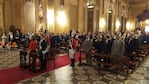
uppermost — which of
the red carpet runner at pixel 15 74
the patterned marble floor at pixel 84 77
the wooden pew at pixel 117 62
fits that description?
the wooden pew at pixel 117 62

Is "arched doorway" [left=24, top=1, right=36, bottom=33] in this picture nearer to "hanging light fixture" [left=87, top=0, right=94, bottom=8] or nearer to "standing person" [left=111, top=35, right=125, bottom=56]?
"hanging light fixture" [left=87, top=0, right=94, bottom=8]

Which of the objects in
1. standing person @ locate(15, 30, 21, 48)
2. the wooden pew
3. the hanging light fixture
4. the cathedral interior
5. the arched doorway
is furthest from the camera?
the hanging light fixture

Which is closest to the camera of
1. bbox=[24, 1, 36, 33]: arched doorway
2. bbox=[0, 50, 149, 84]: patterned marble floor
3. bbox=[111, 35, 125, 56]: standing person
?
bbox=[0, 50, 149, 84]: patterned marble floor

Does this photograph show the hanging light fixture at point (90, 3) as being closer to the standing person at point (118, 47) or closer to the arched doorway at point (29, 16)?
the arched doorway at point (29, 16)

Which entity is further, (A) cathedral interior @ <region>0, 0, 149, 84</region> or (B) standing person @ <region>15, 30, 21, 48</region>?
(B) standing person @ <region>15, 30, 21, 48</region>

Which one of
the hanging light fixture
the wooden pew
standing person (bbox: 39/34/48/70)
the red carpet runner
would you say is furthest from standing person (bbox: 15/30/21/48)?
the hanging light fixture

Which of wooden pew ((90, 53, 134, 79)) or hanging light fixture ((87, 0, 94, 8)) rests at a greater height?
hanging light fixture ((87, 0, 94, 8))

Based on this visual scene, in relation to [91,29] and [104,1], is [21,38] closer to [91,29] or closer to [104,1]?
[91,29]

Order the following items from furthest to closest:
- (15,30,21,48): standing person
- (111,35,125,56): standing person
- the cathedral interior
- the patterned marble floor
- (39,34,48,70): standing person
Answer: (15,30,21,48): standing person
(39,34,48,70): standing person
(111,35,125,56): standing person
the cathedral interior
the patterned marble floor

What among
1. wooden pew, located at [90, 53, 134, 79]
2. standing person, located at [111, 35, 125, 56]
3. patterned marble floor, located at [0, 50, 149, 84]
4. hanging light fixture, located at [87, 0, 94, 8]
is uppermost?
hanging light fixture, located at [87, 0, 94, 8]

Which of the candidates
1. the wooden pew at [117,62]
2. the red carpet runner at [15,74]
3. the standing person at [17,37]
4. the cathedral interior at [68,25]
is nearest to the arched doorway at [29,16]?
the cathedral interior at [68,25]

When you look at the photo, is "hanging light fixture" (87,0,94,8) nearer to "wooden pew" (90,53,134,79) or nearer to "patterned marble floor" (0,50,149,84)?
"wooden pew" (90,53,134,79)

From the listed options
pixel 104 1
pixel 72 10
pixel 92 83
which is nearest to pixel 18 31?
pixel 72 10

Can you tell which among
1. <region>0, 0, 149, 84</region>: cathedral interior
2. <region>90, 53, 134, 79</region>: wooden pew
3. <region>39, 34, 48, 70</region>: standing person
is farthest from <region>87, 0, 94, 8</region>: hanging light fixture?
<region>39, 34, 48, 70</region>: standing person
